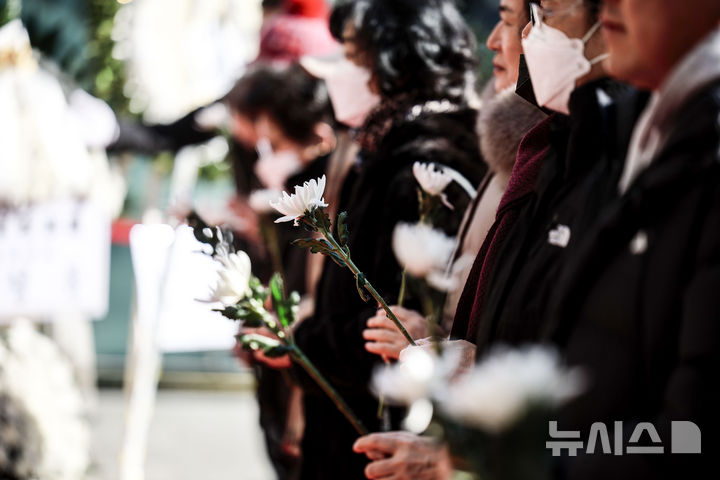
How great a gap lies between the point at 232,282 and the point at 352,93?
3.20 ft

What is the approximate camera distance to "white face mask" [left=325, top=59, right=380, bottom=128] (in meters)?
2.53

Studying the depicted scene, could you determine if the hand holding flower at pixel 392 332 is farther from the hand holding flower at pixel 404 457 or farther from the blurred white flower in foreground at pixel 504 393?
the blurred white flower in foreground at pixel 504 393

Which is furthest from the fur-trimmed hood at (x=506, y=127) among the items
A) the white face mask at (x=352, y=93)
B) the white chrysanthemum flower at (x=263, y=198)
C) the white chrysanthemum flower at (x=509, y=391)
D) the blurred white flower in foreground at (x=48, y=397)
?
the blurred white flower in foreground at (x=48, y=397)

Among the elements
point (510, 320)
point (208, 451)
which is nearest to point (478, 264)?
point (510, 320)

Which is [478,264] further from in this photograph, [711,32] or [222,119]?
[222,119]

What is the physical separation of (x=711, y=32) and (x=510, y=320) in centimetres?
46

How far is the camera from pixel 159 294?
13.2 feet

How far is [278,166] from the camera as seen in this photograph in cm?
362

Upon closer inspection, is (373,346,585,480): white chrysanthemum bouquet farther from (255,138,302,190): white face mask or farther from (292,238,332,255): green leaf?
→ (255,138,302,190): white face mask

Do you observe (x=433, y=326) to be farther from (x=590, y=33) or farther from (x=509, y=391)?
(x=590, y=33)

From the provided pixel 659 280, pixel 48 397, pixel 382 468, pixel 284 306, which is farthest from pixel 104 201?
pixel 659 280

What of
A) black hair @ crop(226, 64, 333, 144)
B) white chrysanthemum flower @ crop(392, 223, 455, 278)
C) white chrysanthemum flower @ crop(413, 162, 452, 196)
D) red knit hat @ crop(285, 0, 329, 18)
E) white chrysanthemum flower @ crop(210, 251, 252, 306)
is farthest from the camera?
red knit hat @ crop(285, 0, 329, 18)

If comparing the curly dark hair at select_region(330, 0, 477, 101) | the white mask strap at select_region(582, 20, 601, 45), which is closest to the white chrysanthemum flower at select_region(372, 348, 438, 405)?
the white mask strap at select_region(582, 20, 601, 45)

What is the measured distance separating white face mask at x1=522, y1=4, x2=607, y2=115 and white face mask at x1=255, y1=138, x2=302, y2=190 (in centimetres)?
213
